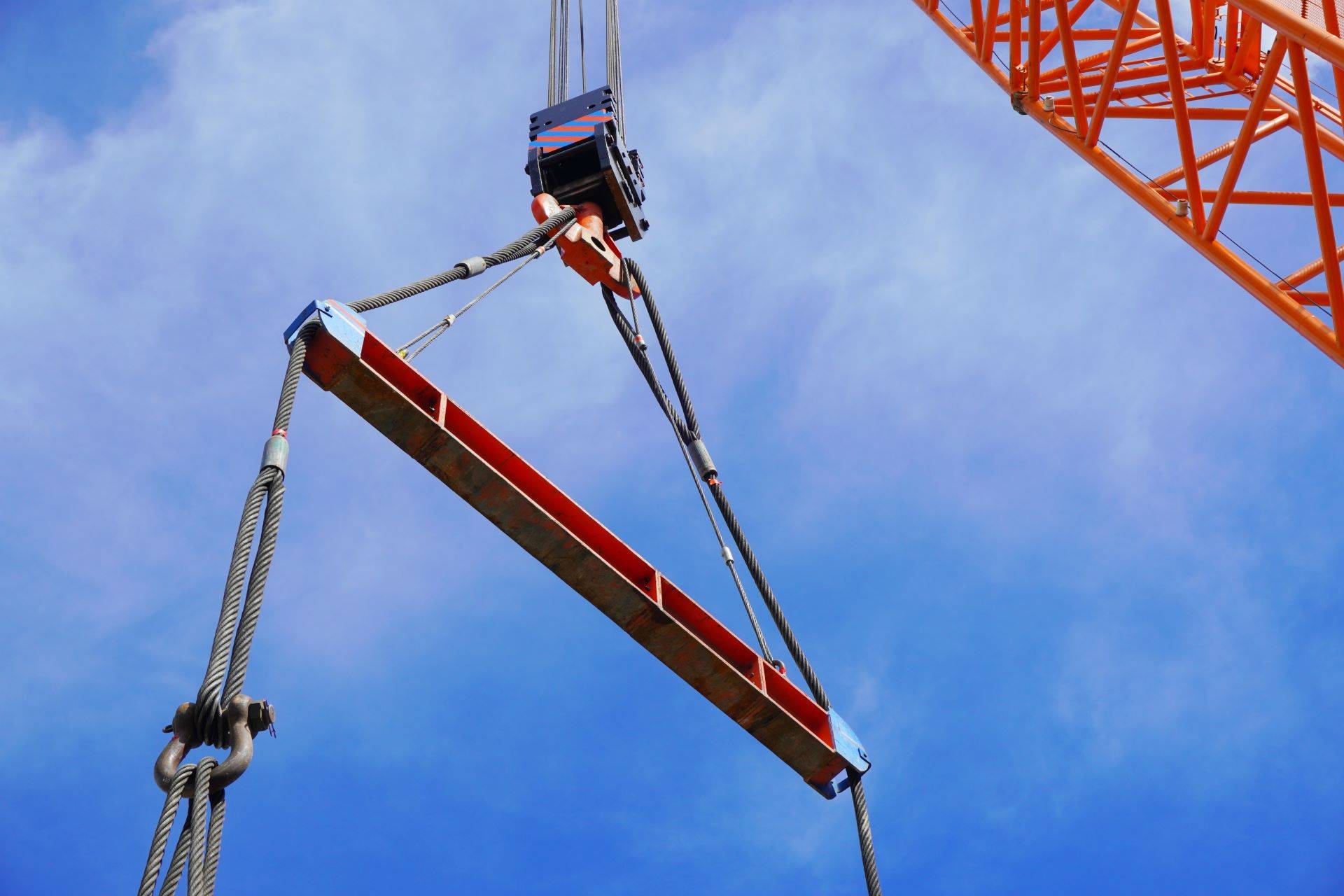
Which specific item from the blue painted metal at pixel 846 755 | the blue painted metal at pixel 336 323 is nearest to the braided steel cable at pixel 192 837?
the blue painted metal at pixel 336 323

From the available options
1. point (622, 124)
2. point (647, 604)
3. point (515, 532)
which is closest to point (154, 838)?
point (515, 532)

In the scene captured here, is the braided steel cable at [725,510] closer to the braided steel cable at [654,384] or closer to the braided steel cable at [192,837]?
the braided steel cable at [654,384]

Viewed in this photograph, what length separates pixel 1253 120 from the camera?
11.0m

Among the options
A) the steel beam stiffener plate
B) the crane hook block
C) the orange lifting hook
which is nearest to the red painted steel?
the steel beam stiffener plate

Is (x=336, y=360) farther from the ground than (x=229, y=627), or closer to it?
farther from the ground

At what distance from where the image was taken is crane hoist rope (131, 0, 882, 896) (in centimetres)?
525

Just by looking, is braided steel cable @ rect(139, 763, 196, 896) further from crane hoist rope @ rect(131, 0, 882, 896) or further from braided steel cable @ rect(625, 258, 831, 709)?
braided steel cable @ rect(625, 258, 831, 709)

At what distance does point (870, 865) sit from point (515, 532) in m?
3.65

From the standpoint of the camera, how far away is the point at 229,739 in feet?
17.2

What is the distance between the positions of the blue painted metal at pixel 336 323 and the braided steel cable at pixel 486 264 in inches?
6.8

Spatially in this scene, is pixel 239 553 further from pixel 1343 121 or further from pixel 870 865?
pixel 1343 121

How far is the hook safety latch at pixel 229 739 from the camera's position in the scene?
5.05 metres

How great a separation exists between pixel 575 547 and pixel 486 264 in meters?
2.41

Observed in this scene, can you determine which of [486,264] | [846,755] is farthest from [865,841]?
[486,264]
